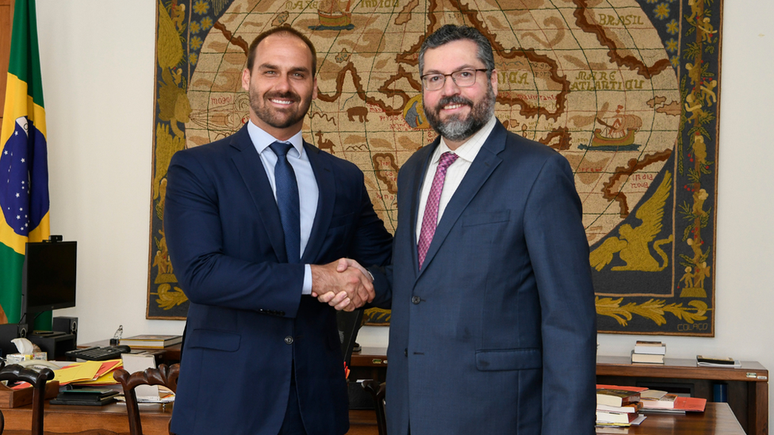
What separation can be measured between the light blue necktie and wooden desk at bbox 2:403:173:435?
96 cm

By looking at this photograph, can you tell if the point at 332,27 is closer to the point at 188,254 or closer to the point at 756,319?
the point at 188,254

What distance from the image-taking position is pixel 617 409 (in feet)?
8.64

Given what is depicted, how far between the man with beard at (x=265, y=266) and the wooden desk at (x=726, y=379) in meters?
2.12

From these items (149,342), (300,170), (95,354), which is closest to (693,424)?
(300,170)

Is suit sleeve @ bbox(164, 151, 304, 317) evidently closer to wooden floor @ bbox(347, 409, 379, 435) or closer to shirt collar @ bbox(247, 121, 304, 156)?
shirt collar @ bbox(247, 121, 304, 156)

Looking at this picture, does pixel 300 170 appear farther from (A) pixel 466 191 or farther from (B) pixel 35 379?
(B) pixel 35 379

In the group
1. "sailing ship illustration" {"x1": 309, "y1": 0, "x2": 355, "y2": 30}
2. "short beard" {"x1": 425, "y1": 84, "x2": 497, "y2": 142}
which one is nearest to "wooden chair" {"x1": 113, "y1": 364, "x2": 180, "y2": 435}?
"short beard" {"x1": 425, "y1": 84, "x2": 497, "y2": 142}

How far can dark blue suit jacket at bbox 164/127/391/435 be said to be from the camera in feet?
6.75

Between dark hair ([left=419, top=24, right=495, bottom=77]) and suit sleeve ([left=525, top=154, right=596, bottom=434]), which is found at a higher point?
dark hair ([left=419, top=24, right=495, bottom=77])

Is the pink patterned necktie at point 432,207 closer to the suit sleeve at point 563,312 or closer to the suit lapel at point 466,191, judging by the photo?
the suit lapel at point 466,191

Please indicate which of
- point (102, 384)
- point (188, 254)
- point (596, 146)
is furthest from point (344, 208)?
point (596, 146)

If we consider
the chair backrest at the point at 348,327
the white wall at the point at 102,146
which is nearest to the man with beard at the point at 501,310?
the chair backrest at the point at 348,327

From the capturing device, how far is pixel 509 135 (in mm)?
2062

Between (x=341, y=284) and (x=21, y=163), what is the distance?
10.4 feet
